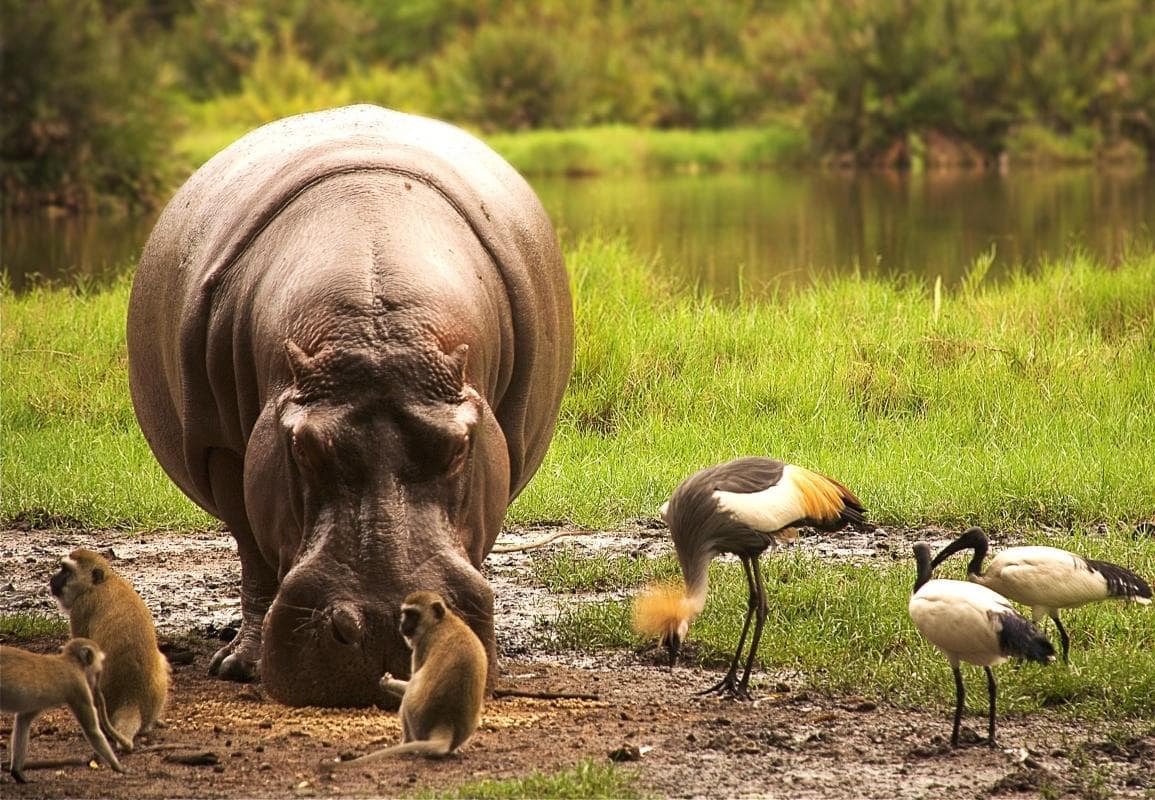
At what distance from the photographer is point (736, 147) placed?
34.7 meters

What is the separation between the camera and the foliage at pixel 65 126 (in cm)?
2184

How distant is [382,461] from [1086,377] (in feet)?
20.4

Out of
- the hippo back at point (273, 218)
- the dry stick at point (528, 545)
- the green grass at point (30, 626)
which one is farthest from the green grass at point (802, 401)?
the hippo back at point (273, 218)

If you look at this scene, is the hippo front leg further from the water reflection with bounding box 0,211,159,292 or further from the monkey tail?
the water reflection with bounding box 0,211,159,292

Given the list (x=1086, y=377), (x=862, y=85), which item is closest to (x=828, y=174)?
(x=862, y=85)

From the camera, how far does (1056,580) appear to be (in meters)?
4.86

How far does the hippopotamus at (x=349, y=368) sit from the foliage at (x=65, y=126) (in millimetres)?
17070

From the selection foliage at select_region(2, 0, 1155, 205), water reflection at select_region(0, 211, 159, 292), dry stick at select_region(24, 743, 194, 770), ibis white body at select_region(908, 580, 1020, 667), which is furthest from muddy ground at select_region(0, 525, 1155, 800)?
foliage at select_region(2, 0, 1155, 205)

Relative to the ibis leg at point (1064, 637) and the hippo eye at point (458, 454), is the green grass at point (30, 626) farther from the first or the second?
the ibis leg at point (1064, 637)

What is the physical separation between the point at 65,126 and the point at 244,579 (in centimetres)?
1797

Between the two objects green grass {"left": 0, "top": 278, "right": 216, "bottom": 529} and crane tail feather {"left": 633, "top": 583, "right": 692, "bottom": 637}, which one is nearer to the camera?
crane tail feather {"left": 633, "top": 583, "right": 692, "bottom": 637}

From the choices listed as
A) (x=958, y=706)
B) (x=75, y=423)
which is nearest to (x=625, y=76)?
(x=75, y=423)

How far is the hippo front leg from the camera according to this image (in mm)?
4938

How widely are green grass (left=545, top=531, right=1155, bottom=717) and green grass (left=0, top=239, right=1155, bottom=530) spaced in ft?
2.86
